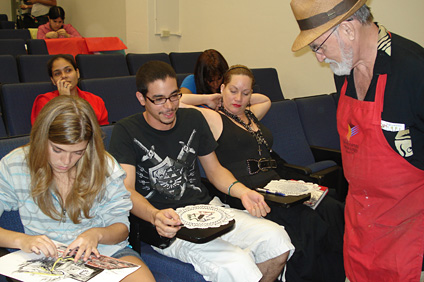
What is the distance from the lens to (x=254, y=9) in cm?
522

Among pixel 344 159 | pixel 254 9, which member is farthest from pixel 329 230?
pixel 254 9

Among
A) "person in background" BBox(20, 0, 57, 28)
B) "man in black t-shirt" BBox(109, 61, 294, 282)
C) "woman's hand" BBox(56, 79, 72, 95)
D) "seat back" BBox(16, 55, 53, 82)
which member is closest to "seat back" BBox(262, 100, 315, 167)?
"man in black t-shirt" BBox(109, 61, 294, 282)

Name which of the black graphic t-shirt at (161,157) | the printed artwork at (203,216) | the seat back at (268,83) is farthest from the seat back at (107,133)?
the seat back at (268,83)

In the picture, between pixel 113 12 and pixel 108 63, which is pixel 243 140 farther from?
pixel 113 12

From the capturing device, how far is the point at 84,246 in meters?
1.34

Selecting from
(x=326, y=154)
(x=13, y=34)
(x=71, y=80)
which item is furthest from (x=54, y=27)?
(x=326, y=154)

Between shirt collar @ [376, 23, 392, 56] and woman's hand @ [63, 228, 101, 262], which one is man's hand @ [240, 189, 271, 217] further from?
shirt collar @ [376, 23, 392, 56]

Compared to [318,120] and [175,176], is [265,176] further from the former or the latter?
[318,120]

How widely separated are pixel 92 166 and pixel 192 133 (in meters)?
0.64

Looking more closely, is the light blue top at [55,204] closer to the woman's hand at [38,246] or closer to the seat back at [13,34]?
the woman's hand at [38,246]

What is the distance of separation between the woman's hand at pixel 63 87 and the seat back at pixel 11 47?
215 cm

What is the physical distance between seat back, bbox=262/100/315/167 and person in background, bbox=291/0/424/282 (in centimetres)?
156

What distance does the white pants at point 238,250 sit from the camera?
1643 millimetres

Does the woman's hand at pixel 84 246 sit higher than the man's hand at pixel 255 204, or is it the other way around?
the woman's hand at pixel 84 246
